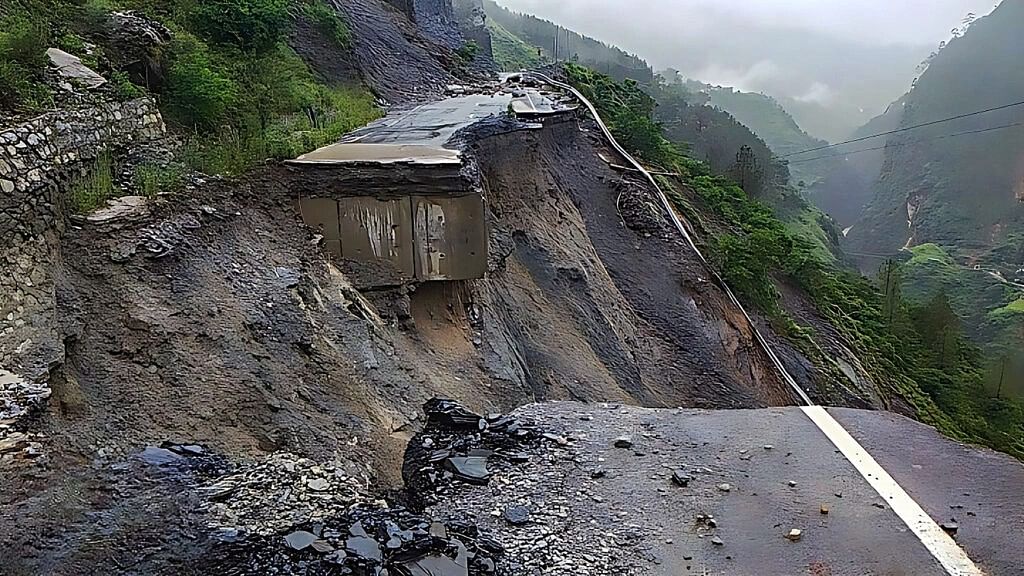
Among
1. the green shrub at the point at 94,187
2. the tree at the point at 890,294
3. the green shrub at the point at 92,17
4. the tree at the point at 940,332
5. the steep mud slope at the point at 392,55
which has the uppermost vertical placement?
Result: the steep mud slope at the point at 392,55

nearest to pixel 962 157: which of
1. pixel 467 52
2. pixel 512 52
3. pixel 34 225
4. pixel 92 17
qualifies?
pixel 512 52

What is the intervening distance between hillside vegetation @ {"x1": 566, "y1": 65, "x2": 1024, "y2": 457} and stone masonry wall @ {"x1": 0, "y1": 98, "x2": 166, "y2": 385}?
14201mm

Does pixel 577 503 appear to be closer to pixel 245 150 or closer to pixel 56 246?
pixel 56 246

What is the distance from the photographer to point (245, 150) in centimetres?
877

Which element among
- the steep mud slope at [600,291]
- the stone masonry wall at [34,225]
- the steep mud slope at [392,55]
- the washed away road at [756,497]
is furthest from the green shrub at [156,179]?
the steep mud slope at [392,55]

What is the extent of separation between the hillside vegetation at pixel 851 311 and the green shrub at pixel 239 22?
11345 millimetres

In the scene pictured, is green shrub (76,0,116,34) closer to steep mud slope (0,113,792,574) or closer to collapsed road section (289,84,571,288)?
steep mud slope (0,113,792,574)

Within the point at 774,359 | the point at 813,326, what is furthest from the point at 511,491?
the point at 813,326

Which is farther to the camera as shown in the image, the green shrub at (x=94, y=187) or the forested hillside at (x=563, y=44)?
the forested hillside at (x=563, y=44)

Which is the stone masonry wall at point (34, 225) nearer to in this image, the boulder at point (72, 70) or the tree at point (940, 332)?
the boulder at point (72, 70)

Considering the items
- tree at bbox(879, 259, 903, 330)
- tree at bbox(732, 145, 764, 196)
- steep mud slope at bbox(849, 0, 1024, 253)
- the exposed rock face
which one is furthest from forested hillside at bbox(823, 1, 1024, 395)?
the exposed rock face

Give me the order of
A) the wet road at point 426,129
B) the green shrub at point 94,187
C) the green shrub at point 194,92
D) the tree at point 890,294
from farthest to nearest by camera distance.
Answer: the tree at point 890,294 → the wet road at point 426,129 → the green shrub at point 194,92 → the green shrub at point 94,187

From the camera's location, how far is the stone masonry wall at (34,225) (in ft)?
16.6

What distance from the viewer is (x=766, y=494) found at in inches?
181
